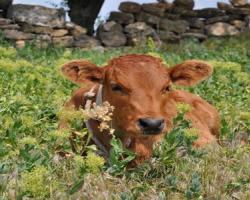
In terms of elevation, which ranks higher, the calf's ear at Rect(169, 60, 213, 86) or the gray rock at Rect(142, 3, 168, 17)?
the calf's ear at Rect(169, 60, 213, 86)

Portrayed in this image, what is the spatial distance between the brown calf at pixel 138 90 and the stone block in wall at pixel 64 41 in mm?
16538

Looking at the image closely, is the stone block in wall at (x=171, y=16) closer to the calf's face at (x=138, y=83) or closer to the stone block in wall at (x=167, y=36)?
the stone block in wall at (x=167, y=36)

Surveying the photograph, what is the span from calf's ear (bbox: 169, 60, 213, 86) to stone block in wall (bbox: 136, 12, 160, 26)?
18.9 metres

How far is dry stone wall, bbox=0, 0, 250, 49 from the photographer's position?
2377 centimetres

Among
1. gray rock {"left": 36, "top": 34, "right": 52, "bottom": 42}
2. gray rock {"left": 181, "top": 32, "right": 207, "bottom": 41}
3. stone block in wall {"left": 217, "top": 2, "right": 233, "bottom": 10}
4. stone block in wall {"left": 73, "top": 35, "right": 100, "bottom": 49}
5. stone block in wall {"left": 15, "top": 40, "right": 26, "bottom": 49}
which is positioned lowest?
gray rock {"left": 181, "top": 32, "right": 207, "bottom": 41}

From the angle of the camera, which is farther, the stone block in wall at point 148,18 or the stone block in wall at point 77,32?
the stone block in wall at point 148,18

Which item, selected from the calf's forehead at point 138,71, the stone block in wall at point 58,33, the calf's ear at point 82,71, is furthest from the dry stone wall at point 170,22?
the calf's forehead at point 138,71

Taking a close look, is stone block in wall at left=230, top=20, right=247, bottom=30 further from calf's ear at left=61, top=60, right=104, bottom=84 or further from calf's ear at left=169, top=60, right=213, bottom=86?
calf's ear at left=61, top=60, right=104, bottom=84

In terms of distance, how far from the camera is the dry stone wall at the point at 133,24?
23.8 m

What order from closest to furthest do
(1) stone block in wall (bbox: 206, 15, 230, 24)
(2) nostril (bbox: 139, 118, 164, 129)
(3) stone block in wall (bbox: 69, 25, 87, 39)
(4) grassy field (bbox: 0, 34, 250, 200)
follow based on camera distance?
(4) grassy field (bbox: 0, 34, 250, 200), (2) nostril (bbox: 139, 118, 164, 129), (3) stone block in wall (bbox: 69, 25, 87, 39), (1) stone block in wall (bbox: 206, 15, 230, 24)

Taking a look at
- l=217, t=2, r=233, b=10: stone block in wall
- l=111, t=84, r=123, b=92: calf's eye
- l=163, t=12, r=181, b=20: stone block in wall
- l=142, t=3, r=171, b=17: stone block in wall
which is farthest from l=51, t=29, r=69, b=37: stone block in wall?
l=111, t=84, r=123, b=92: calf's eye

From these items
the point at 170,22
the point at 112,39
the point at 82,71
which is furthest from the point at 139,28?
the point at 82,71

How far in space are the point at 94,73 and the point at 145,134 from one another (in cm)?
126

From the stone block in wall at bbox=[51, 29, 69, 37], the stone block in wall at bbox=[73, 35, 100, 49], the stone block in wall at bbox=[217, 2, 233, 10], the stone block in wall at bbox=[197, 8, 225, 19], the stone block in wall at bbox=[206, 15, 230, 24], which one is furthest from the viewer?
the stone block in wall at bbox=[217, 2, 233, 10]
